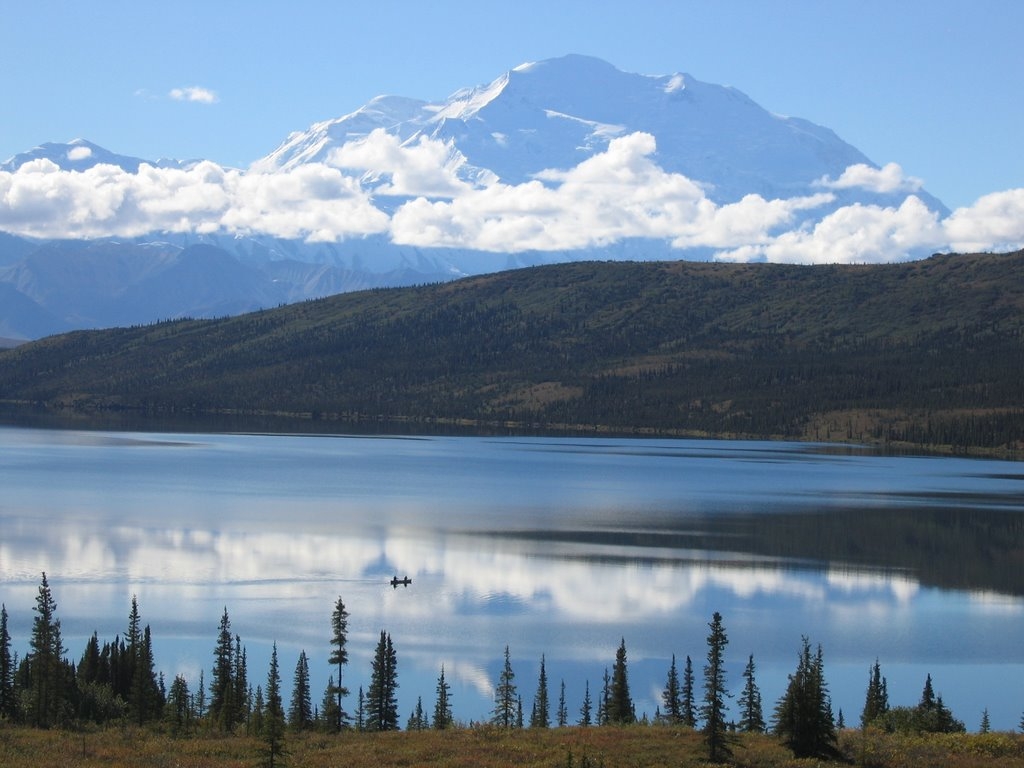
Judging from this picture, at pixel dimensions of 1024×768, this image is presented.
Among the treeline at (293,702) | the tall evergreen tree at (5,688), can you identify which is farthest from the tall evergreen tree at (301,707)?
the tall evergreen tree at (5,688)

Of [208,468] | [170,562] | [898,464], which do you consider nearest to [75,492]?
[208,468]

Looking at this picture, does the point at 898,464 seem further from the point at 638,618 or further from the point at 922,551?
the point at 638,618

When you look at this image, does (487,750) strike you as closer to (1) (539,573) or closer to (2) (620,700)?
(2) (620,700)

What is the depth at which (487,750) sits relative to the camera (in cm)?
3544

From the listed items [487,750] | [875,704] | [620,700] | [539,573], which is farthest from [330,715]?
[539,573]

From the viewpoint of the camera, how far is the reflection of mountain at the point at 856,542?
89062mm

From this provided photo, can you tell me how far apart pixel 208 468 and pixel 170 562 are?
79732 millimetres

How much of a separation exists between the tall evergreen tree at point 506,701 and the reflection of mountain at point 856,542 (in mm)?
37328

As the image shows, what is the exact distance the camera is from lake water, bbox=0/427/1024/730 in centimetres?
5978

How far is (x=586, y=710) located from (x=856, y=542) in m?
→ 58.0

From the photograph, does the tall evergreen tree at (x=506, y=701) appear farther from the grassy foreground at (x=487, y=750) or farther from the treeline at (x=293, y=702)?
the grassy foreground at (x=487, y=750)

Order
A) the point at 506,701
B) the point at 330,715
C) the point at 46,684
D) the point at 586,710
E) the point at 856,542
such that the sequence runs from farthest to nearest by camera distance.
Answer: the point at 856,542
the point at 586,710
the point at 506,701
the point at 330,715
the point at 46,684

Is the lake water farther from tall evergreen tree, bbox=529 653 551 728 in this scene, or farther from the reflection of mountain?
tall evergreen tree, bbox=529 653 551 728

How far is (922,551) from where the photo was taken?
97438mm
